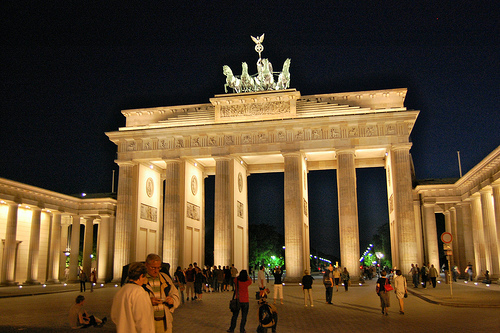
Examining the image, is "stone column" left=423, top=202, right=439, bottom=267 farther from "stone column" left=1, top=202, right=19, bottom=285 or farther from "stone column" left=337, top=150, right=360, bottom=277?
"stone column" left=1, top=202, right=19, bottom=285

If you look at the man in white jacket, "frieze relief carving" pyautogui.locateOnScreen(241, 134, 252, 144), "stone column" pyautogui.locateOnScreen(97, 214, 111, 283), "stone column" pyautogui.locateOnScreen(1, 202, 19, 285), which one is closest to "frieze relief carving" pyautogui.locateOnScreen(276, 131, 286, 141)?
"frieze relief carving" pyautogui.locateOnScreen(241, 134, 252, 144)

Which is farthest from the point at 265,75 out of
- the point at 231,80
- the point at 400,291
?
the point at 400,291

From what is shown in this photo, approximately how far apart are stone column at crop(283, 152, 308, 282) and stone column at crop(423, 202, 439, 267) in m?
12.3

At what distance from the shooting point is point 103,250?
47406 mm

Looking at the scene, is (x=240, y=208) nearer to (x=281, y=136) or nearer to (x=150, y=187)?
(x=281, y=136)

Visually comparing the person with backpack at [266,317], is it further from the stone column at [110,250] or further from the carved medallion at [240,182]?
the stone column at [110,250]

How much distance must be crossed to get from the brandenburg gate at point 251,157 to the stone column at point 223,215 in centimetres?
9

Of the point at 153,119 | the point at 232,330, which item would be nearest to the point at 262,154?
the point at 153,119

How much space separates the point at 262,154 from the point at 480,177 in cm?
1824

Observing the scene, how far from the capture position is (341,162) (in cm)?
4072

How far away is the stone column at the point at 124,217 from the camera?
42438mm

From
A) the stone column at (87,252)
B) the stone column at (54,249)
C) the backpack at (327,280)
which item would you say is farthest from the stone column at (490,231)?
the stone column at (54,249)

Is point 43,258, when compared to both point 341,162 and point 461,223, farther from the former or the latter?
point 461,223

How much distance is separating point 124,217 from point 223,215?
9412 millimetres
